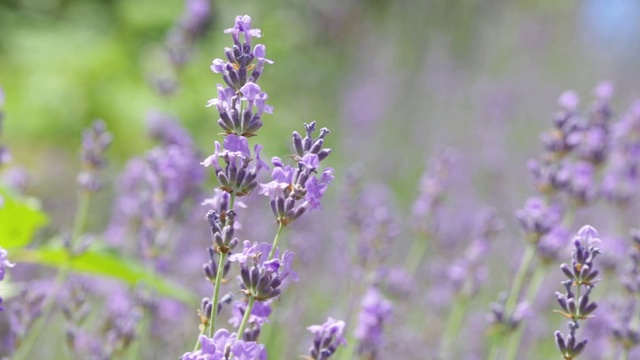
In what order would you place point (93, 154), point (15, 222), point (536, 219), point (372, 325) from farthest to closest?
point (93, 154) → point (536, 219) → point (372, 325) → point (15, 222)

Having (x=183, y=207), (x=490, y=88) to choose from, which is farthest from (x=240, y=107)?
(x=490, y=88)

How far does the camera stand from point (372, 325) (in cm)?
220

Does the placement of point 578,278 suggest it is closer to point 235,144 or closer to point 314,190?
point 314,190

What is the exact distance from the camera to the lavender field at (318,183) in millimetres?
1528

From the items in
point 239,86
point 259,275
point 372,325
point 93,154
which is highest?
point 93,154

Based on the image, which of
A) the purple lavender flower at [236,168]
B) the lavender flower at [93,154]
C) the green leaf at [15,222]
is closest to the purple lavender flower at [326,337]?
the purple lavender flower at [236,168]

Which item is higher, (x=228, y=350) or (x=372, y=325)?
(x=372, y=325)

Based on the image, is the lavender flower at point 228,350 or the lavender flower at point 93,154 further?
the lavender flower at point 93,154

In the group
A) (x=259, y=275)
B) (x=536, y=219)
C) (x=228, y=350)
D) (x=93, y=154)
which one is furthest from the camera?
(x=93, y=154)

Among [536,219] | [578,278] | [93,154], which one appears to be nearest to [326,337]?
[578,278]

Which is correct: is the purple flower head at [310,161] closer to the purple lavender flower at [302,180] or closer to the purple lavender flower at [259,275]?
the purple lavender flower at [302,180]

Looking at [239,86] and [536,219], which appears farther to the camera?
[536,219]

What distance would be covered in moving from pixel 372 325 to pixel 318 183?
0.86m

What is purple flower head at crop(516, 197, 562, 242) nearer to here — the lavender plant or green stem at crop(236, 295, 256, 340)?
the lavender plant
